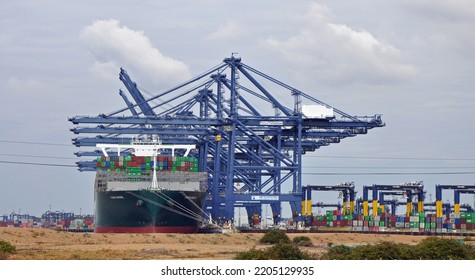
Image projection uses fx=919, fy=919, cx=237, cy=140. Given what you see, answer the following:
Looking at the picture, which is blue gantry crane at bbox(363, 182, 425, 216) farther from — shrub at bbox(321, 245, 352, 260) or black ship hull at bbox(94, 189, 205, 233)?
shrub at bbox(321, 245, 352, 260)

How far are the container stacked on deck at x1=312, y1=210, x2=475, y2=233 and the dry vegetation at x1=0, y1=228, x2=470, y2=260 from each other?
27.9m

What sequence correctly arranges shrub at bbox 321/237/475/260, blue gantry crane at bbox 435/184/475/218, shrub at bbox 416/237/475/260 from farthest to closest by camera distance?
blue gantry crane at bbox 435/184/475/218 < shrub at bbox 416/237/475/260 < shrub at bbox 321/237/475/260

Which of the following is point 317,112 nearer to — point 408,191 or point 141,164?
point 141,164

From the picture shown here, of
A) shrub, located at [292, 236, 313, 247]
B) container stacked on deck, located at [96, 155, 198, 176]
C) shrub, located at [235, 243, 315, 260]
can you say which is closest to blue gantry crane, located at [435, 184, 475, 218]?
container stacked on deck, located at [96, 155, 198, 176]

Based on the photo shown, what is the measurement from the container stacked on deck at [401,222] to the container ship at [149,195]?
65.4 ft

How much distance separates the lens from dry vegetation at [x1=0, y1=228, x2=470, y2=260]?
42000 millimetres

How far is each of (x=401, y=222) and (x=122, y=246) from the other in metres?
60.8

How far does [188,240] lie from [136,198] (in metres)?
27.1

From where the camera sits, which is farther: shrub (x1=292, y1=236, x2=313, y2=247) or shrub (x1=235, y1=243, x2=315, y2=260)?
shrub (x1=292, y1=236, x2=313, y2=247)

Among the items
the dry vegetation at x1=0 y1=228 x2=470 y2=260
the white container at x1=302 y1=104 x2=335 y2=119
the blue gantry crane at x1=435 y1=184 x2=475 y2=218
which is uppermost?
the white container at x1=302 y1=104 x2=335 y2=119

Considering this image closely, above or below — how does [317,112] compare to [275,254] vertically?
above

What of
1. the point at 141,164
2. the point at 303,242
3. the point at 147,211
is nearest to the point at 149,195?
the point at 147,211

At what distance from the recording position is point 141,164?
92.6m

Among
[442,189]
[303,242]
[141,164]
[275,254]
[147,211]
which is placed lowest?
[303,242]
